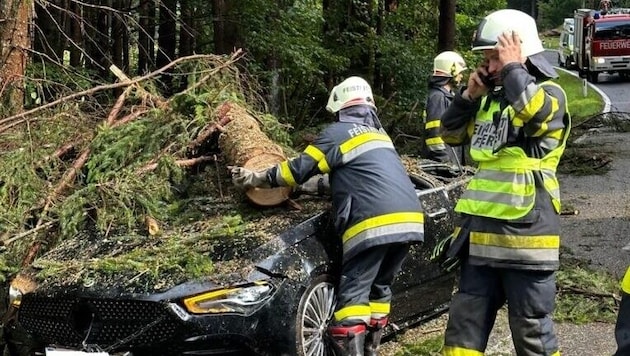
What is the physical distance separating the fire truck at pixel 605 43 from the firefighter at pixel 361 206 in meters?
27.4

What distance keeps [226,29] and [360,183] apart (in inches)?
344

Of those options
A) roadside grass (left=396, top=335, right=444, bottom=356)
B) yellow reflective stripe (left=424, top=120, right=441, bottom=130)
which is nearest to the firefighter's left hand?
roadside grass (left=396, top=335, right=444, bottom=356)

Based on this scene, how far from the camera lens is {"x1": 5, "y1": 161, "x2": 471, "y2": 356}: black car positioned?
12.4ft

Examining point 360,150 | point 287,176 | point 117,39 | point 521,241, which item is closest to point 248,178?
point 287,176

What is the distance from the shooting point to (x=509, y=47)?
3.48 meters

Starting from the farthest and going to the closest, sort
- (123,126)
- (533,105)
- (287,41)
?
1. (287,41)
2. (123,126)
3. (533,105)

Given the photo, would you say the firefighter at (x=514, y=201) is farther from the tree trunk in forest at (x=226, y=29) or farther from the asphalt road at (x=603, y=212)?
the tree trunk in forest at (x=226, y=29)

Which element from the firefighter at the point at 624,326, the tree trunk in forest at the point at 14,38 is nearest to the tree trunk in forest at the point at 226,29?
the tree trunk in forest at the point at 14,38

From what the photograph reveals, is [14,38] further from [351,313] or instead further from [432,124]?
[351,313]

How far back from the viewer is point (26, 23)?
7469 mm

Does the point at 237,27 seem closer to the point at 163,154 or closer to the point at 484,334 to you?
the point at 163,154

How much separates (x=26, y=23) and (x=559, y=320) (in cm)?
545

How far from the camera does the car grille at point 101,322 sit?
148 inches

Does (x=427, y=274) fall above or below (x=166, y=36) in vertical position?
below
